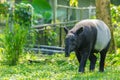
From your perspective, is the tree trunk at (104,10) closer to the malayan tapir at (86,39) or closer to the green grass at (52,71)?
the green grass at (52,71)

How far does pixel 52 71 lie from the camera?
36.7 feet

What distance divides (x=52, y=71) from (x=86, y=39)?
1.37 m

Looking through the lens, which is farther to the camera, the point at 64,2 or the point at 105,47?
the point at 64,2

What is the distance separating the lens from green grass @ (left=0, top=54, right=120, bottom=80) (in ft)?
31.8

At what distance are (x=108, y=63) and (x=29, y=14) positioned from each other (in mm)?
4951

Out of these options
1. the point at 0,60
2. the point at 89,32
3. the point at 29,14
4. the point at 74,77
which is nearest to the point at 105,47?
the point at 89,32

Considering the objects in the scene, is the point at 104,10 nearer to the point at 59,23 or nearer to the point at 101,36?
the point at 101,36

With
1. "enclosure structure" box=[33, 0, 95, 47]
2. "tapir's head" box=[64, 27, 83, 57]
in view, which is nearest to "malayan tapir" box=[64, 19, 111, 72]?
"tapir's head" box=[64, 27, 83, 57]

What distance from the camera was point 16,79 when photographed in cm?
934

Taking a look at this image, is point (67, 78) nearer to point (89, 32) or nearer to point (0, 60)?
point (89, 32)

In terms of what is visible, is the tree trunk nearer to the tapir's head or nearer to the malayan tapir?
the malayan tapir

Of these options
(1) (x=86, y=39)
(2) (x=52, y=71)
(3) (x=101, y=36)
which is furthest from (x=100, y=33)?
(2) (x=52, y=71)

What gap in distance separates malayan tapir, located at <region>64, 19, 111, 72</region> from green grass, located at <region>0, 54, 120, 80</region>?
504 mm

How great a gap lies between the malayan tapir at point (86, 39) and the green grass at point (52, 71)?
504mm
